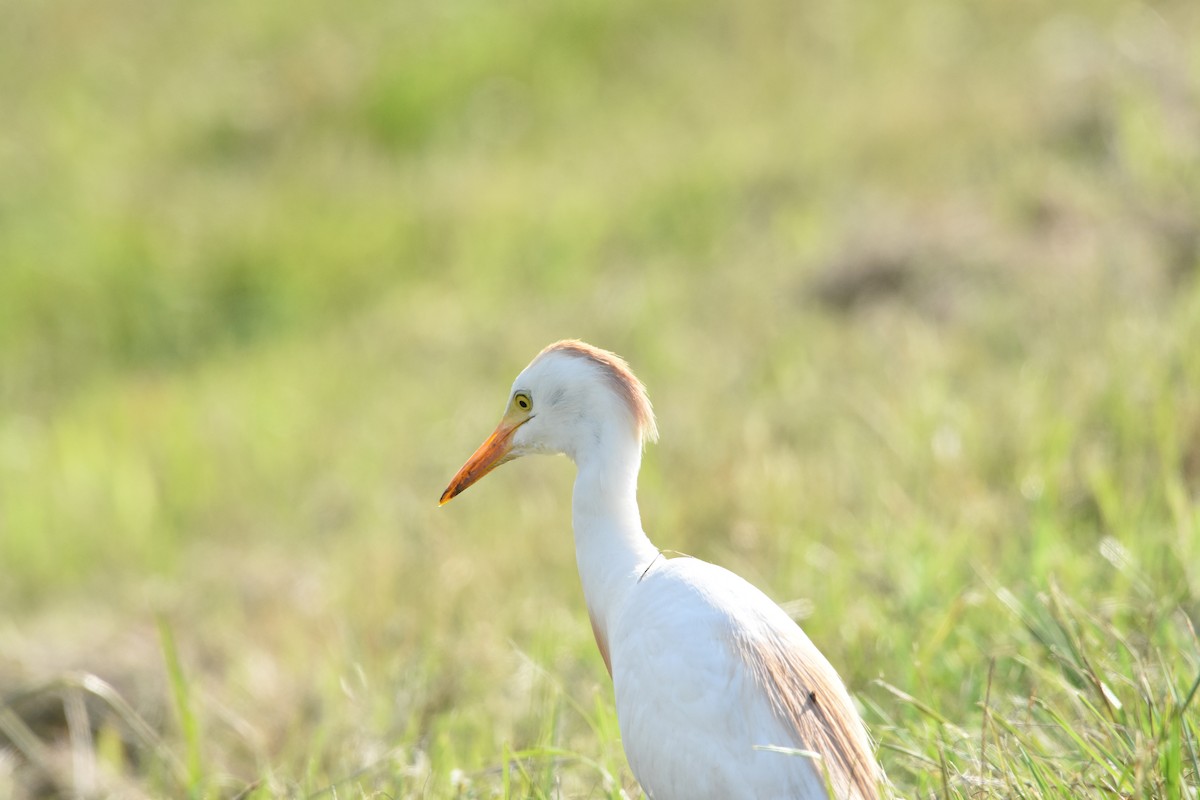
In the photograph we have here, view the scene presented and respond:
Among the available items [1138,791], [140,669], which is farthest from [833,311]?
[1138,791]

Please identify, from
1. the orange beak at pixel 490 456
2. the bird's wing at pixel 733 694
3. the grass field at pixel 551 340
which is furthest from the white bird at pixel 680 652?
the grass field at pixel 551 340

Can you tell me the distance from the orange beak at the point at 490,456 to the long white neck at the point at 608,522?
216 millimetres

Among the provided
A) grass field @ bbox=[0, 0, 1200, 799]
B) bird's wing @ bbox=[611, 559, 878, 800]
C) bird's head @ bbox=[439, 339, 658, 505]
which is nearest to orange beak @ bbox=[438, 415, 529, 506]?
bird's head @ bbox=[439, 339, 658, 505]

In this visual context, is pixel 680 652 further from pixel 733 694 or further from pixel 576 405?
pixel 576 405

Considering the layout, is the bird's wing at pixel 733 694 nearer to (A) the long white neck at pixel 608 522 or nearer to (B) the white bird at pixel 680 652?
(B) the white bird at pixel 680 652

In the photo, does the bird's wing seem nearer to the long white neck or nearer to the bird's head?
the long white neck

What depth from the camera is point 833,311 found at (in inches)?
317

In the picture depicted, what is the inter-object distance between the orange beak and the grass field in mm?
478

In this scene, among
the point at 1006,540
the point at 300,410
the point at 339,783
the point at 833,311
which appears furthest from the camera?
the point at 300,410

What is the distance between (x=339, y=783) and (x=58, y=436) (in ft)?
21.9

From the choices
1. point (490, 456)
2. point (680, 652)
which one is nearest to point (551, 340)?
point (490, 456)

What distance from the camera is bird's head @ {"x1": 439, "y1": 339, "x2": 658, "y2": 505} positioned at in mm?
3258

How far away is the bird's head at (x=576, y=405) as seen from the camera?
3.26 m

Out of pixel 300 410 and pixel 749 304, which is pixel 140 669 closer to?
pixel 300 410
